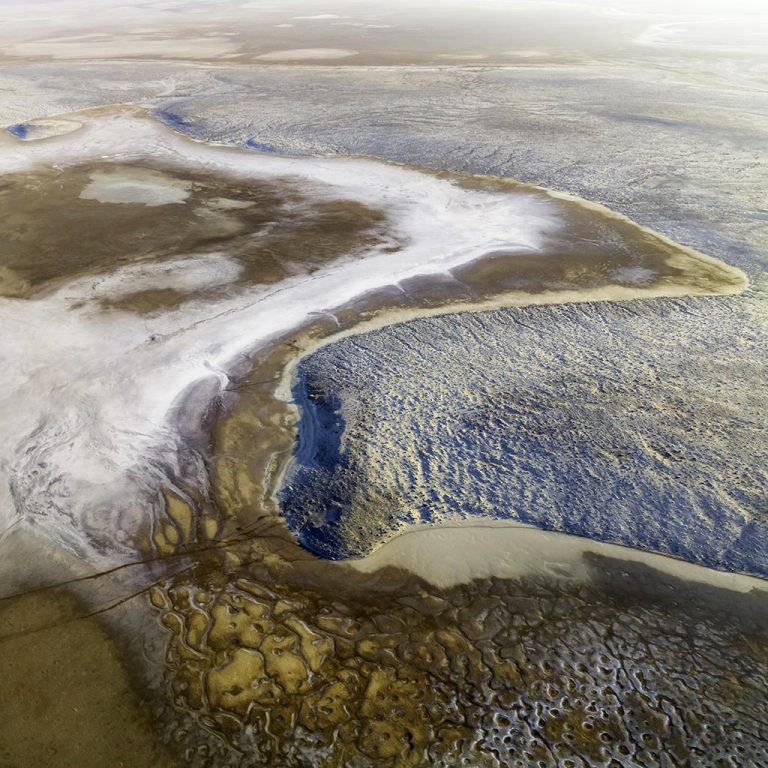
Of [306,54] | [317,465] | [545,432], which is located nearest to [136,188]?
[317,465]

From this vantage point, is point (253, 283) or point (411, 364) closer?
point (411, 364)

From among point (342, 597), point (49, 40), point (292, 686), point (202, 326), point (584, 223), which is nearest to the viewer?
point (292, 686)

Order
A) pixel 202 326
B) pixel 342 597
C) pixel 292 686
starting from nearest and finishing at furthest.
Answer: pixel 292 686
pixel 342 597
pixel 202 326

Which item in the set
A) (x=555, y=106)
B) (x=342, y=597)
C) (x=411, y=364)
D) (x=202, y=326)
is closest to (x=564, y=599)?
(x=342, y=597)

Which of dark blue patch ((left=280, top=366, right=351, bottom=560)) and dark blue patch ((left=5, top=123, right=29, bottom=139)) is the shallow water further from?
dark blue patch ((left=5, top=123, right=29, bottom=139))

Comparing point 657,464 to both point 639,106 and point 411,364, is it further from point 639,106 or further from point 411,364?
point 639,106

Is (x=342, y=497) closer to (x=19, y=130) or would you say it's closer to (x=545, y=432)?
(x=545, y=432)

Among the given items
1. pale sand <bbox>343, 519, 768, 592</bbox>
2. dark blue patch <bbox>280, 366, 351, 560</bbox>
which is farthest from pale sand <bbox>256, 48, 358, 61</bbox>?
pale sand <bbox>343, 519, 768, 592</bbox>
